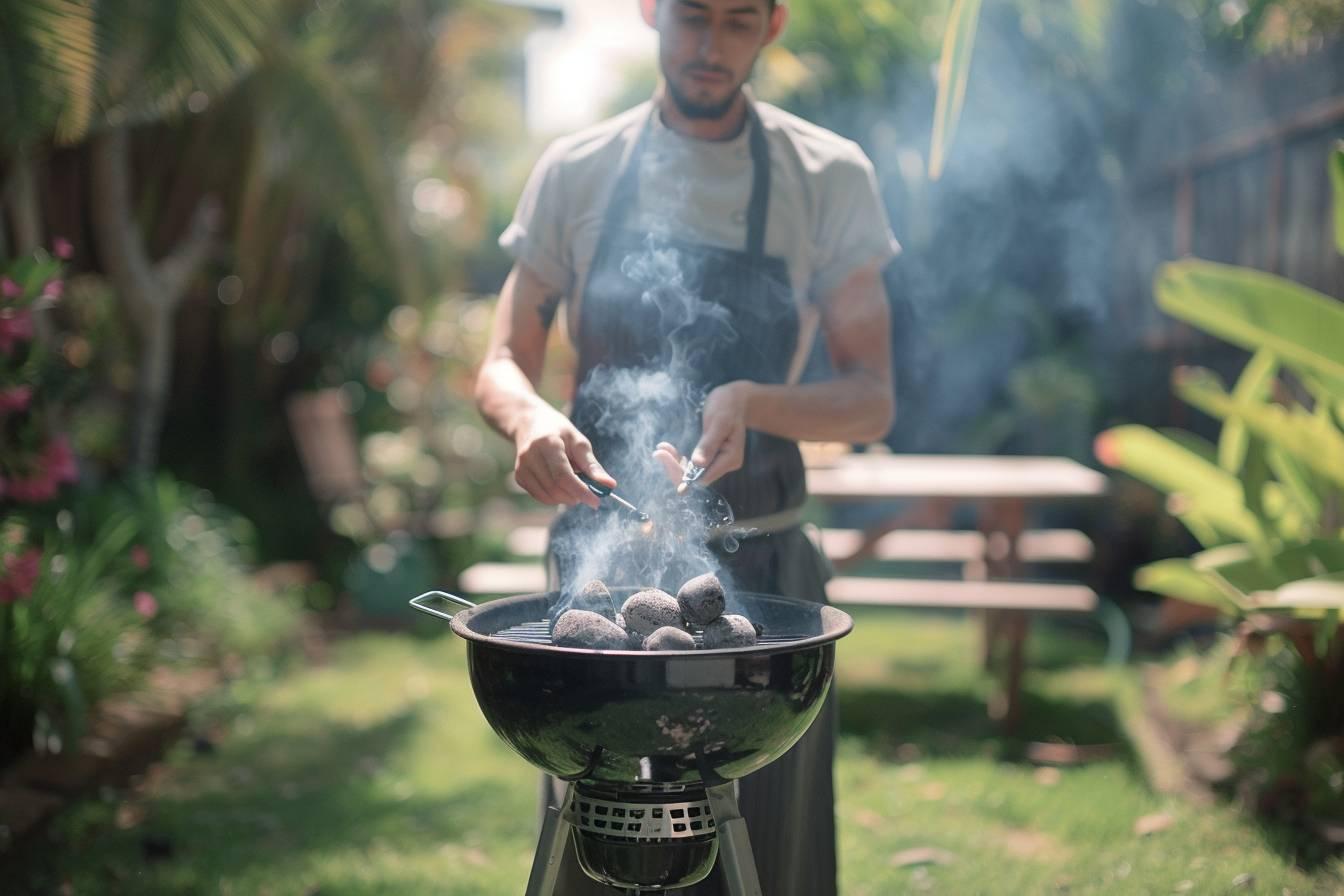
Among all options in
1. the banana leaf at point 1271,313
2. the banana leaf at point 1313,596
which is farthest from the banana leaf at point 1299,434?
the banana leaf at point 1313,596

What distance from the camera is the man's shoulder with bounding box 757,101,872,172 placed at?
2.32 metres

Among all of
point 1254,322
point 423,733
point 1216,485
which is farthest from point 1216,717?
point 423,733

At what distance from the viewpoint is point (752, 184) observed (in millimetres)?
2289

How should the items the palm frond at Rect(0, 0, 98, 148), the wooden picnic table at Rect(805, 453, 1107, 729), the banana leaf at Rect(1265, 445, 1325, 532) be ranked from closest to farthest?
the banana leaf at Rect(1265, 445, 1325, 532) → the palm frond at Rect(0, 0, 98, 148) → the wooden picnic table at Rect(805, 453, 1107, 729)

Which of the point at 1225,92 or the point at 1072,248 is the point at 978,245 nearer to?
the point at 1072,248

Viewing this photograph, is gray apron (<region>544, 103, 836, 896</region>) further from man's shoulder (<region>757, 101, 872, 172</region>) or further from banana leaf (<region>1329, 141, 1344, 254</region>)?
banana leaf (<region>1329, 141, 1344, 254</region>)

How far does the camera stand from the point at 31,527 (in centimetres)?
491

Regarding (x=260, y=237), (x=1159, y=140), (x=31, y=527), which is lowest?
(x=31, y=527)

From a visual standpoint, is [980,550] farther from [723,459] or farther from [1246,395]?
[723,459]

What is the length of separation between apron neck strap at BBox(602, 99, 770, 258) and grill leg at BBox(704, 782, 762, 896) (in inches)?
41.0

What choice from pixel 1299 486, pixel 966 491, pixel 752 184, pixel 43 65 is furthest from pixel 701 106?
pixel 43 65

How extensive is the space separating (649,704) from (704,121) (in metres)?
1.21

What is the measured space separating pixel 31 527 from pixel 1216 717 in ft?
16.9

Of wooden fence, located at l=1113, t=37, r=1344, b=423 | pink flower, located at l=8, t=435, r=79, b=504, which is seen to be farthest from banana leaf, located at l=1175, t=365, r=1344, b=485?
pink flower, located at l=8, t=435, r=79, b=504
